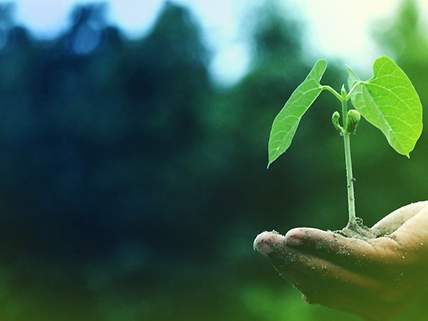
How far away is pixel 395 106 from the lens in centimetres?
53

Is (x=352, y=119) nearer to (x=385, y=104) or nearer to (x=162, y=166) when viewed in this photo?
(x=385, y=104)

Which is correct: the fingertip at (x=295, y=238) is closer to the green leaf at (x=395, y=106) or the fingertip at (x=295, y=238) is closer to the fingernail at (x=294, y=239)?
the fingernail at (x=294, y=239)

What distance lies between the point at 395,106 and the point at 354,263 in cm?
14

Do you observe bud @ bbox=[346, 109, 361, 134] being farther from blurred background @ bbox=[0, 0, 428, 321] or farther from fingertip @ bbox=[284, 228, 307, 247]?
blurred background @ bbox=[0, 0, 428, 321]

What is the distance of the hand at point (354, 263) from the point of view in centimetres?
44

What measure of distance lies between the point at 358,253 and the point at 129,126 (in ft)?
29.4

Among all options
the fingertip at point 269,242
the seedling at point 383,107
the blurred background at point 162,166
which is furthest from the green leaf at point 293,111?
the blurred background at point 162,166

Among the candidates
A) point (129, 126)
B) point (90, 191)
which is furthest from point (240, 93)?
point (90, 191)

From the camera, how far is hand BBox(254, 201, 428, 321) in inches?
17.3

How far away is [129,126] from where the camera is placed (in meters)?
9.33

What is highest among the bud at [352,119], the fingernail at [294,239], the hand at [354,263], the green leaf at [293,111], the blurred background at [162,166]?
the blurred background at [162,166]

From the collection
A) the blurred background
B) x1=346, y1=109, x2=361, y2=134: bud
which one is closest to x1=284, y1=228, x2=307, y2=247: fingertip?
x1=346, y1=109, x2=361, y2=134: bud

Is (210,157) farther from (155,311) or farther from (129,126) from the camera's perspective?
(155,311)

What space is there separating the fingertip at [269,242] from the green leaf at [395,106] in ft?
0.43
